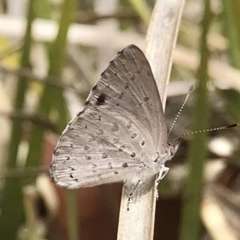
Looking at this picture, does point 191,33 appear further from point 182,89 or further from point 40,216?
point 40,216

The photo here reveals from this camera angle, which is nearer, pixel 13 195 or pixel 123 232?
pixel 123 232

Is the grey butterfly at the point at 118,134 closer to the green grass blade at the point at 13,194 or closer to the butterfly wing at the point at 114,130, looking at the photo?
the butterfly wing at the point at 114,130

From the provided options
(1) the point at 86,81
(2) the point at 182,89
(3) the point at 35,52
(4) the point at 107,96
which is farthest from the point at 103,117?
(3) the point at 35,52

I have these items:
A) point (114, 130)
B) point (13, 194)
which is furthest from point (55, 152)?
point (13, 194)

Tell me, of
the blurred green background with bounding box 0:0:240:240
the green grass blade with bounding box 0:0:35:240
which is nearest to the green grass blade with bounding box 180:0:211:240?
the blurred green background with bounding box 0:0:240:240

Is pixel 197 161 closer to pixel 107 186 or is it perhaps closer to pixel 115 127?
pixel 115 127

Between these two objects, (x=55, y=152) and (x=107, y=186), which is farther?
(x=107, y=186)

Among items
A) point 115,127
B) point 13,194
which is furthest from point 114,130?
point 13,194

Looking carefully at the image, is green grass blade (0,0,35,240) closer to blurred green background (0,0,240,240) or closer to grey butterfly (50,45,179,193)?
blurred green background (0,0,240,240)
